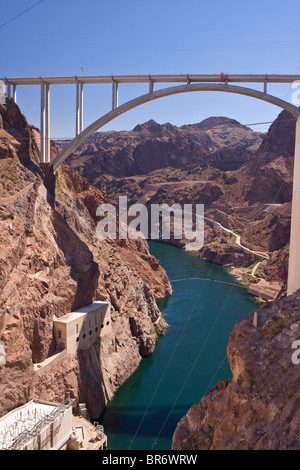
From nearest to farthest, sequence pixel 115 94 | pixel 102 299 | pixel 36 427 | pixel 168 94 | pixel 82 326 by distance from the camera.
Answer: pixel 36 427, pixel 82 326, pixel 168 94, pixel 115 94, pixel 102 299

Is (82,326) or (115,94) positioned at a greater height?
(115,94)

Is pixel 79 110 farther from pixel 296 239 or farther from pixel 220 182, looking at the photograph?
pixel 220 182

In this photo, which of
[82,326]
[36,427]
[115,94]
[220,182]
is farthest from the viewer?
[220,182]

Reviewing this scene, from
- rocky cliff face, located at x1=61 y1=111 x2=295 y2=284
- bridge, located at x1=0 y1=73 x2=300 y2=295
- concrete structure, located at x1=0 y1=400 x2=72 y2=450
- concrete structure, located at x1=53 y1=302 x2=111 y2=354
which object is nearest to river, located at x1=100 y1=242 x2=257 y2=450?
concrete structure, located at x1=0 y1=400 x2=72 y2=450

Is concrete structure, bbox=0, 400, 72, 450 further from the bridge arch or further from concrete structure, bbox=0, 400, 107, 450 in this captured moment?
the bridge arch

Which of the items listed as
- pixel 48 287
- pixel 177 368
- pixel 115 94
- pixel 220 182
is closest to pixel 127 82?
pixel 115 94
